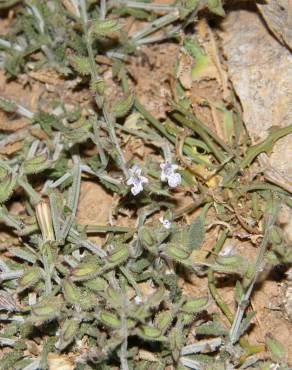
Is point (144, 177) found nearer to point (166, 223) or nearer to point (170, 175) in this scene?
point (170, 175)

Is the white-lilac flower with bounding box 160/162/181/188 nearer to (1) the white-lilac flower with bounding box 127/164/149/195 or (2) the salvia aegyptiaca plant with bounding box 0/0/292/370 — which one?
(2) the salvia aegyptiaca plant with bounding box 0/0/292/370

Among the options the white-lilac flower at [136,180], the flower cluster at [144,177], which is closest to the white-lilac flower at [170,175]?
the flower cluster at [144,177]

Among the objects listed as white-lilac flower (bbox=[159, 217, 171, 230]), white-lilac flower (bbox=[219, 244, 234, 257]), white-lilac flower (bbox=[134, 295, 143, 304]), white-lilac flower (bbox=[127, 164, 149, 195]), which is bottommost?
white-lilac flower (bbox=[134, 295, 143, 304])

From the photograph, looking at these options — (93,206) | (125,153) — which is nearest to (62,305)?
(93,206)

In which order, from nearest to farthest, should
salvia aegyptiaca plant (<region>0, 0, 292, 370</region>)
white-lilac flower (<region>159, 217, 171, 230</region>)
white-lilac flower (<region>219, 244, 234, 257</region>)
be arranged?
salvia aegyptiaca plant (<region>0, 0, 292, 370</region>) < white-lilac flower (<region>159, 217, 171, 230</region>) < white-lilac flower (<region>219, 244, 234, 257</region>)

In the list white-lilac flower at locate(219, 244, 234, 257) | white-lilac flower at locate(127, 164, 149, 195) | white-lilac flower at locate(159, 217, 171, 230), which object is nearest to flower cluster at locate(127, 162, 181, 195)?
white-lilac flower at locate(127, 164, 149, 195)

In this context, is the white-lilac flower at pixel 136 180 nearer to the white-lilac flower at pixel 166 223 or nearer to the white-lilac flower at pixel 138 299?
the white-lilac flower at pixel 166 223

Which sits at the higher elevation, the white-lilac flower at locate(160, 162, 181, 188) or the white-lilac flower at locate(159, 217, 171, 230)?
the white-lilac flower at locate(160, 162, 181, 188)
